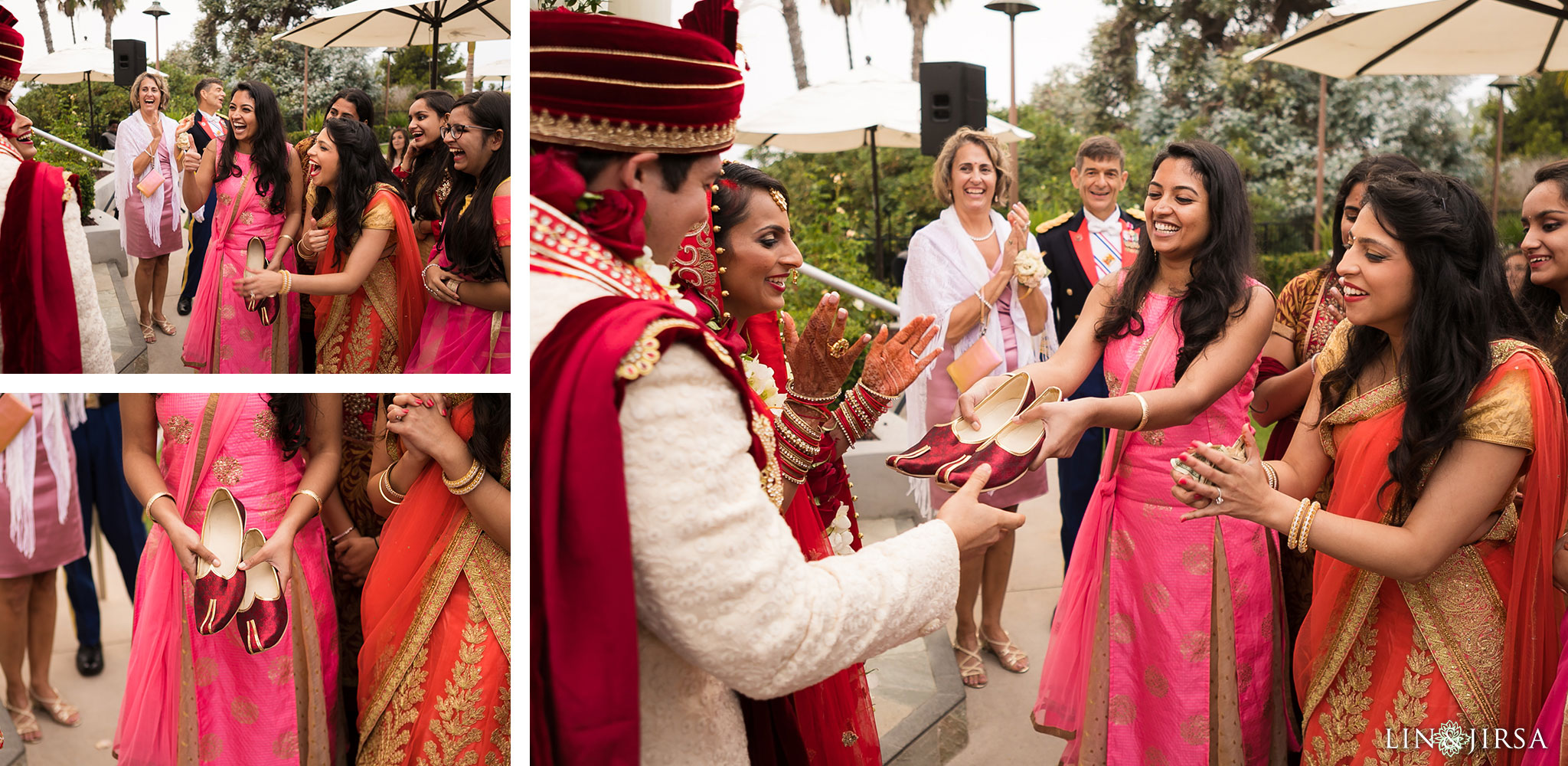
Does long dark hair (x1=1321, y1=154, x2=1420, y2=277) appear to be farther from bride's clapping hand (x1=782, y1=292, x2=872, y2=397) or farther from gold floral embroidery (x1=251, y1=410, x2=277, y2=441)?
gold floral embroidery (x1=251, y1=410, x2=277, y2=441)

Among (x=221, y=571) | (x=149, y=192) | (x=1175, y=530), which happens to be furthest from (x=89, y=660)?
(x=1175, y=530)

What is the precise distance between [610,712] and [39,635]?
2.29 ft

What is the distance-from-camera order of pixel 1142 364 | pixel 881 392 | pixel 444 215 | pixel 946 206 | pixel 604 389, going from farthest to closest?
1. pixel 946 206
2. pixel 1142 364
3. pixel 881 392
4. pixel 444 215
5. pixel 604 389

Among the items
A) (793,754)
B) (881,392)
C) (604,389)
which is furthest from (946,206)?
(604,389)

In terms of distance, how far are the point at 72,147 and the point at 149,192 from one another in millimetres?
99

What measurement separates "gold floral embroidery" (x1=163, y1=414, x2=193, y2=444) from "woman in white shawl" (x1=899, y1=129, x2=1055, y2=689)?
3037mm

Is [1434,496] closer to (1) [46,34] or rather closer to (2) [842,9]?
(1) [46,34]

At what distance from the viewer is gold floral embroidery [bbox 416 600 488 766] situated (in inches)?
65.1

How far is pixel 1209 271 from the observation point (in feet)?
8.57

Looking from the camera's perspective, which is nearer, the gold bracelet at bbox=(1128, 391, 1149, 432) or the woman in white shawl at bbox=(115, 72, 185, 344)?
the woman in white shawl at bbox=(115, 72, 185, 344)

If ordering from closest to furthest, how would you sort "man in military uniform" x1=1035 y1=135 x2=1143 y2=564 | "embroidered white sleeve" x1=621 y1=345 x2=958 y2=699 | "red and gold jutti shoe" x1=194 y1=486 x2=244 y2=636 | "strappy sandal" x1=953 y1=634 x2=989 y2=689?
"embroidered white sleeve" x1=621 y1=345 x2=958 y2=699 < "red and gold jutti shoe" x1=194 y1=486 x2=244 y2=636 < "strappy sandal" x1=953 y1=634 x2=989 y2=689 < "man in military uniform" x1=1035 y1=135 x2=1143 y2=564

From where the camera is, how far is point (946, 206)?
14.4ft

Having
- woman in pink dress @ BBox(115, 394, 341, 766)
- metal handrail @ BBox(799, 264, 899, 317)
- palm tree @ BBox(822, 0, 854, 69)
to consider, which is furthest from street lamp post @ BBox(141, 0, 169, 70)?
palm tree @ BBox(822, 0, 854, 69)

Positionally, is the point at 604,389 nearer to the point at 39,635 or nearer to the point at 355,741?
the point at 39,635
